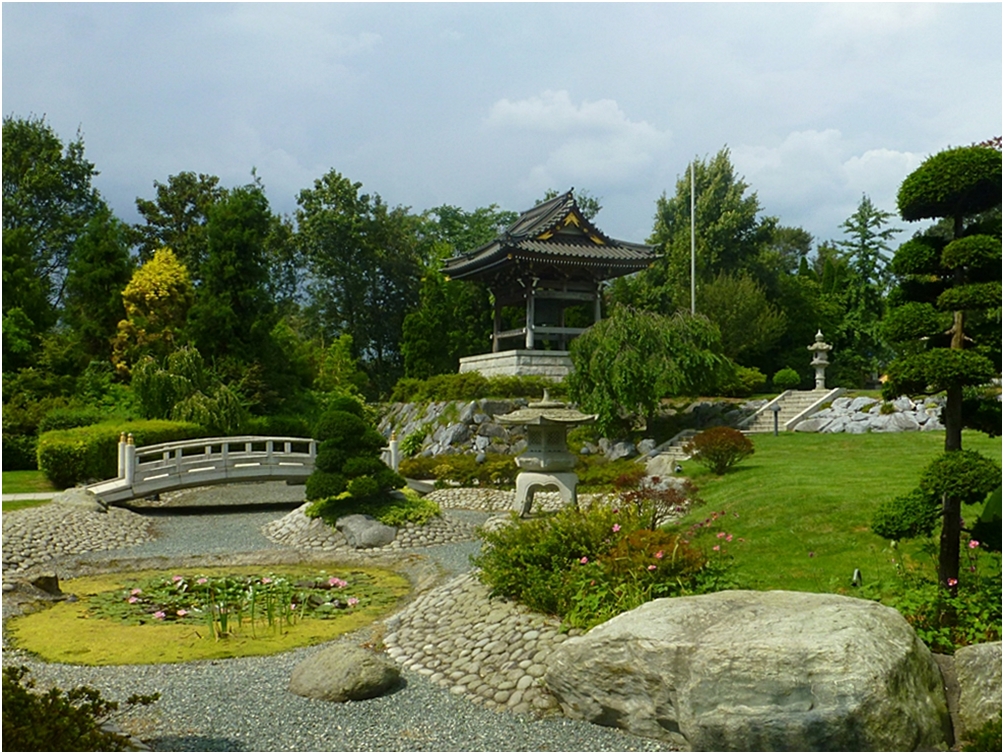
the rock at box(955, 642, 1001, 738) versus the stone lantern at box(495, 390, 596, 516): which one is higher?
the stone lantern at box(495, 390, 596, 516)

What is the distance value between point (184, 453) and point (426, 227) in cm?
2465

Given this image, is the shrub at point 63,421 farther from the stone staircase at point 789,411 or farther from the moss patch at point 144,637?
the stone staircase at point 789,411

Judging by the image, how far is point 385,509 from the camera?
43.3 feet

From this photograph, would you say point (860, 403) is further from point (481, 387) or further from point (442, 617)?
point (442, 617)

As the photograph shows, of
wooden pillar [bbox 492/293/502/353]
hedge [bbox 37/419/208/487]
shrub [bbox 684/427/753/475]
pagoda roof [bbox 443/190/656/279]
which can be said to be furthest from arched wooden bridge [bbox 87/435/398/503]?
wooden pillar [bbox 492/293/502/353]

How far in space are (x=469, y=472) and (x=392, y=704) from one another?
521 inches

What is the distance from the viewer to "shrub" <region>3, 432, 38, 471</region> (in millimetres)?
21000

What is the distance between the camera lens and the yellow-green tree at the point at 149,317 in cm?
2558

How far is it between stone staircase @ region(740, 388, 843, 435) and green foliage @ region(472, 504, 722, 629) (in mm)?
14836

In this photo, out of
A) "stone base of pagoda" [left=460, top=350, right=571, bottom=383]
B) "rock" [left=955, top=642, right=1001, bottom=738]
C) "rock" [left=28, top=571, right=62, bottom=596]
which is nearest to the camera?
"rock" [left=955, top=642, right=1001, bottom=738]

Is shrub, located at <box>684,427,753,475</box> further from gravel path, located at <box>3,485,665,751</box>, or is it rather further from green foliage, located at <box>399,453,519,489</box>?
gravel path, located at <box>3,485,665,751</box>

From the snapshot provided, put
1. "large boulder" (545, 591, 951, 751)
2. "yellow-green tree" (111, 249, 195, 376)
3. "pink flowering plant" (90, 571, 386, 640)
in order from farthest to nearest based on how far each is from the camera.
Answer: "yellow-green tree" (111, 249, 195, 376)
"pink flowering plant" (90, 571, 386, 640)
"large boulder" (545, 591, 951, 751)

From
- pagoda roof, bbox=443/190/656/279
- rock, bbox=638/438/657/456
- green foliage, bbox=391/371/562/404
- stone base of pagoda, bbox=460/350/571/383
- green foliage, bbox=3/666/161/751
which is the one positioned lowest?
green foliage, bbox=3/666/161/751

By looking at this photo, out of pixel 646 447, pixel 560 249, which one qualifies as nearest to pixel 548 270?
pixel 560 249
